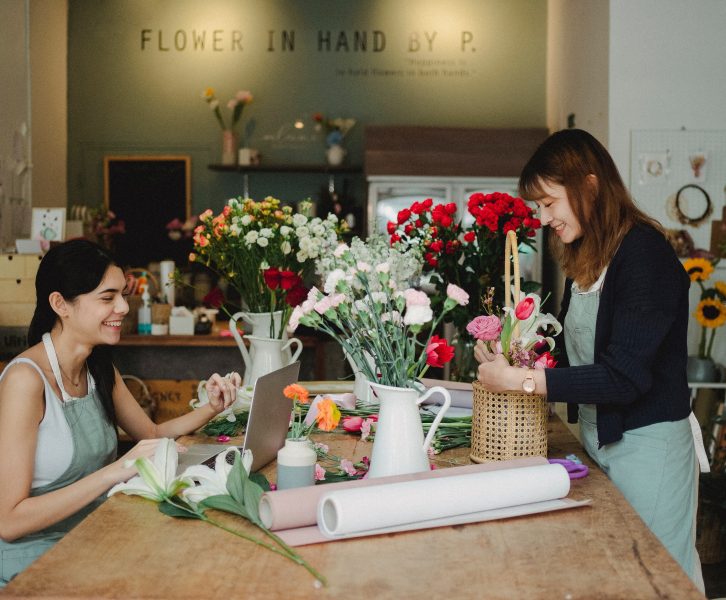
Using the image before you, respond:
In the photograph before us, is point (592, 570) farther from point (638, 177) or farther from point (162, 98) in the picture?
point (162, 98)

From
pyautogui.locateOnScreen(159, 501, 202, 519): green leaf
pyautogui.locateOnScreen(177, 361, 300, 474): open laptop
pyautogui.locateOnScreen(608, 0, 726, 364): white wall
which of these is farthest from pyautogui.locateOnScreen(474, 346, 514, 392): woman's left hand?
pyautogui.locateOnScreen(608, 0, 726, 364): white wall

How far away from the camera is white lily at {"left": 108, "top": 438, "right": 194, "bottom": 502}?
4.83 ft

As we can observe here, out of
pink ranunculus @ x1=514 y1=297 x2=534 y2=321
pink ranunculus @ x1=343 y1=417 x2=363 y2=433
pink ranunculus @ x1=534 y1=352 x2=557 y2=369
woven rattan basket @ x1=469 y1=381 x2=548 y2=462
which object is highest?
pink ranunculus @ x1=514 y1=297 x2=534 y2=321

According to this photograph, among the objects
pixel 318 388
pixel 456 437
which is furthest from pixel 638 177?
pixel 456 437

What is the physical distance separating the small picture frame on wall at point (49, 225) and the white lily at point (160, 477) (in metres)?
3.46

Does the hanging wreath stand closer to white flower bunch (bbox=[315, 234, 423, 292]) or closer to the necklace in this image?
white flower bunch (bbox=[315, 234, 423, 292])

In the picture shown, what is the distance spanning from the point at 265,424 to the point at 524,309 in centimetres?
60

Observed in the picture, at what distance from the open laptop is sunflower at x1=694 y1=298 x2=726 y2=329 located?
103 inches

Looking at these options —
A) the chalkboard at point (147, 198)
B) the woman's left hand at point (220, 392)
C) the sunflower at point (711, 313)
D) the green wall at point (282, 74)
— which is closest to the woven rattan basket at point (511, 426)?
the woman's left hand at point (220, 392)

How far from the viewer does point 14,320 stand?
423 cm

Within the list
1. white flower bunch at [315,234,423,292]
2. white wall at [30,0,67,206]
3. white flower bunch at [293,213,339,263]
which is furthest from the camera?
white wall at [30,0,67,206]

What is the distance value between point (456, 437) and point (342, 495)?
2.50ft

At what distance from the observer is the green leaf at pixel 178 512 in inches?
55.3

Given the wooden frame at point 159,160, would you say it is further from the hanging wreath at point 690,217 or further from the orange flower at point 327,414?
the orange flower at point 327,414
